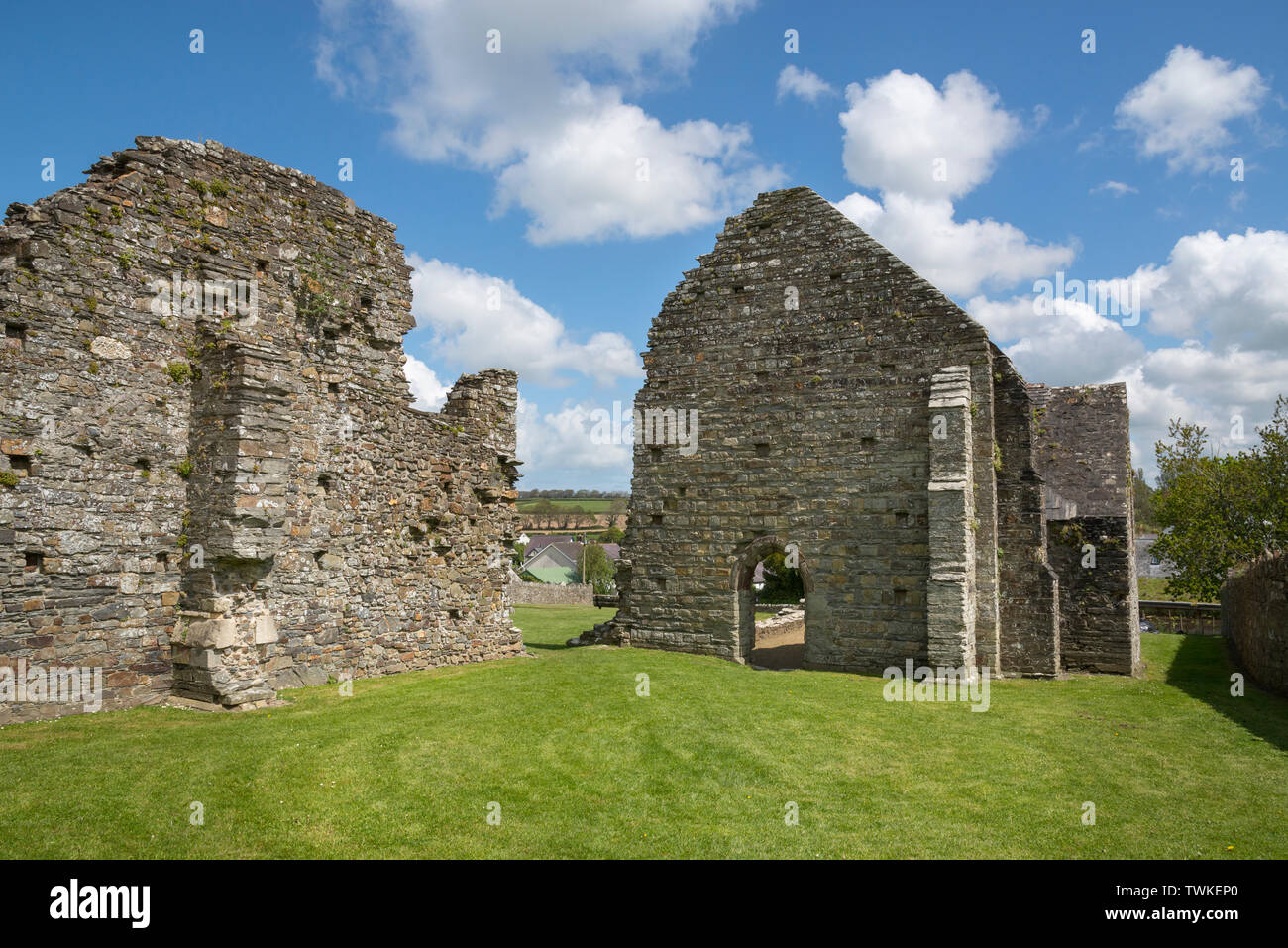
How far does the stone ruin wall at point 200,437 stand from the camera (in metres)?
9.26

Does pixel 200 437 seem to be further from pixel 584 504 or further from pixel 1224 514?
pixel 584 504

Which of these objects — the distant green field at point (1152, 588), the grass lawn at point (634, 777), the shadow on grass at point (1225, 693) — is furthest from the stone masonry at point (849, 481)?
the distant green field at point (1152, 588)

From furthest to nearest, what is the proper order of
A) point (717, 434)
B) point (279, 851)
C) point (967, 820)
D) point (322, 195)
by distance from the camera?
point (717, 434)
point (322, 195)
point (967, 820)
point (279, 851)

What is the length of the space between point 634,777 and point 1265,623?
13558 millimetres

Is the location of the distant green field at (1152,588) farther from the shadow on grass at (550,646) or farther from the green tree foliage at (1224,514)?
the shadow on grass at (550,646)

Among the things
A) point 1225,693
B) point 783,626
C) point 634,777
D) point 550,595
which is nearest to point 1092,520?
point 1225,693

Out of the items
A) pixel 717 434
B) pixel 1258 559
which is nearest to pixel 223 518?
pixel 717 434

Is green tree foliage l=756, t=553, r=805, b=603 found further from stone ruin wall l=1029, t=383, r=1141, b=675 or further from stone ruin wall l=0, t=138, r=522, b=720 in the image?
stone ruin wall l=0, t=138, r=522, b=720

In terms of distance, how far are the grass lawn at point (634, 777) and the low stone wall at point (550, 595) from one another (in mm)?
34419

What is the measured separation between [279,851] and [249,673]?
453 cm

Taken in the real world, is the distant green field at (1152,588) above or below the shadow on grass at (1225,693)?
below

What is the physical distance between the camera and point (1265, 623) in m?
14.3
